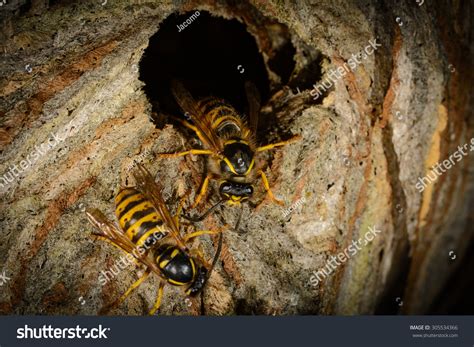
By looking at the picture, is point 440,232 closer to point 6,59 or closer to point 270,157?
point 270,157

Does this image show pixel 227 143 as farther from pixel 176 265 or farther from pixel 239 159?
pixel 176 265

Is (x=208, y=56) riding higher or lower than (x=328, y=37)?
higher

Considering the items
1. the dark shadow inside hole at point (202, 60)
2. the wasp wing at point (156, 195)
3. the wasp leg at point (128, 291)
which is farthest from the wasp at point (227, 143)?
the wasp leg at point (128, 291)

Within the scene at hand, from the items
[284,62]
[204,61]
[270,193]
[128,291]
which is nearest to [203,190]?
[270,193]

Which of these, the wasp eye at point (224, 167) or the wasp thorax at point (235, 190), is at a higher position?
the wasp eye at point (224, 167)

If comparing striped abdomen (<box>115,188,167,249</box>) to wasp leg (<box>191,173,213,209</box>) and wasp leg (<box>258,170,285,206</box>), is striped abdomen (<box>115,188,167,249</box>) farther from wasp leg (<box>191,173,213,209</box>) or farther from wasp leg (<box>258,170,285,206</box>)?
wasp leg (<box>258,170,285,206</box>)

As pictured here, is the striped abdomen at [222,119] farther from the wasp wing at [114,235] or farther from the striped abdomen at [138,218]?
the wasp wing at [114,235]

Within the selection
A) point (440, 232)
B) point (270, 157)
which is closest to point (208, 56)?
point (270, 157)
